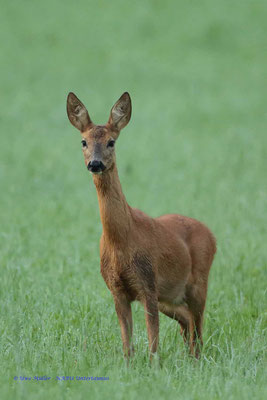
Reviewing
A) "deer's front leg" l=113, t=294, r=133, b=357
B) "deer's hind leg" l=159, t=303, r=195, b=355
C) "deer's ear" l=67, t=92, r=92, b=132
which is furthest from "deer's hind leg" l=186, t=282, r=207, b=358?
"deer's ear" l=67, t=92, r=92, b=132

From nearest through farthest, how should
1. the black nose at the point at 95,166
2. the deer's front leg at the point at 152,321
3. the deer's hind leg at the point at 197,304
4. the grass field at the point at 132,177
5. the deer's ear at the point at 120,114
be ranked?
the grass field at the point at 132,177 < the black nose at the point at 95,166 < the deer's front leg at the point at 152,321 < the deer's ear at the point at 120,114 < the deer's hind leg at the point at 197,304

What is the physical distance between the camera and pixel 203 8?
94.4 feet

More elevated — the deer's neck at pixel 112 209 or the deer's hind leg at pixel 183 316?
the deer's neck at pixel 112 209

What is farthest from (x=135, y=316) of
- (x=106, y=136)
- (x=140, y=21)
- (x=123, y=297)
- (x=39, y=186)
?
(x=140, y=21)

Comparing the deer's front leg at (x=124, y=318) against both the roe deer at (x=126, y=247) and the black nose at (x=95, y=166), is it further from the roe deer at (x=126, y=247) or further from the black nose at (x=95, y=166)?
the black nose at (x=95, y=166)

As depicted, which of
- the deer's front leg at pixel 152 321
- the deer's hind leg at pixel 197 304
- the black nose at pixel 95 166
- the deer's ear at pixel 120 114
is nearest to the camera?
the black nose at pixel 95 166

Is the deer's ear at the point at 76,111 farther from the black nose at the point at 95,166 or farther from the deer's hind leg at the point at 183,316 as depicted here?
the deer's hind leg at the point at 183,316

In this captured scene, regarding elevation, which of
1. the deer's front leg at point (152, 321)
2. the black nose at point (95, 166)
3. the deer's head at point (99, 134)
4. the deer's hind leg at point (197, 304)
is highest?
the deer's head at point (99, 134)

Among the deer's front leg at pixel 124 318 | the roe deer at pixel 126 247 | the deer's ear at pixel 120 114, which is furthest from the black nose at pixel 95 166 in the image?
the deer's front leg at pixel 124 318

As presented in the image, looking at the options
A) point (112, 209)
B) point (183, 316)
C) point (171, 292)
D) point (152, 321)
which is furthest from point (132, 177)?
point (152, 321)

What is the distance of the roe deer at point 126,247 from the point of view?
18.0ft

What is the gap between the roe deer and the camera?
5496 mm

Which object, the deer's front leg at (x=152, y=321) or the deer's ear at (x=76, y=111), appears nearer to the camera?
the deer's front leg at (x=152, y=321)

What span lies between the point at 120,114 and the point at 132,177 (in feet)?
28.2
